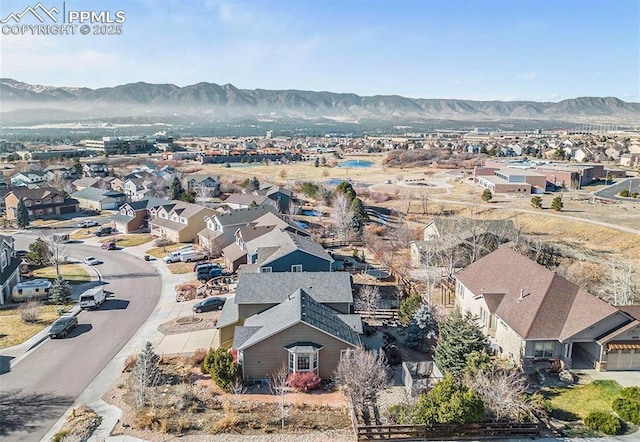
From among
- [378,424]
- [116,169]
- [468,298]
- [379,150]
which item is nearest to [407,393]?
[378,424]

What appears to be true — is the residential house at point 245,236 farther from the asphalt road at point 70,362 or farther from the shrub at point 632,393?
the shrub at point 632,393

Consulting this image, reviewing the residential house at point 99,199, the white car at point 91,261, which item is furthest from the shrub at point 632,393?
the residential house at point 99,199

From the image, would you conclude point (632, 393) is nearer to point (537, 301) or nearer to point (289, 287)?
point (537, 301)

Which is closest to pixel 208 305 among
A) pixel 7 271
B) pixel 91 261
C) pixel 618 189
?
pixel 7 271

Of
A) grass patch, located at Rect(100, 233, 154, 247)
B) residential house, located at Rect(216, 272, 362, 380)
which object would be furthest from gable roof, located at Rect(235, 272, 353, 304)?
grass patch, located at Rect(100, 233, 154, 247)

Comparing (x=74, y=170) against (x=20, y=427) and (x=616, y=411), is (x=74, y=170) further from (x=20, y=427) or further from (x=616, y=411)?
(x=616, y=411)

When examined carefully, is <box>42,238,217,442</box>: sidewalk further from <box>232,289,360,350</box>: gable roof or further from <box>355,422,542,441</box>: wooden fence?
<box>355,422,542,441</box>: wooden fence
